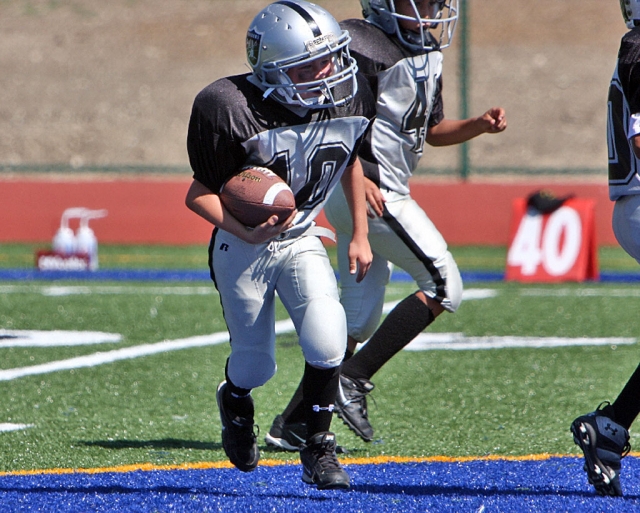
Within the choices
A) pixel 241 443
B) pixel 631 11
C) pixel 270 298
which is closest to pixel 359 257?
pixel 270 298

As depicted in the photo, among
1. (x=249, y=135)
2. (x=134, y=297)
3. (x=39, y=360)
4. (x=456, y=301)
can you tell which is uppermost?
(x=249, y=135)

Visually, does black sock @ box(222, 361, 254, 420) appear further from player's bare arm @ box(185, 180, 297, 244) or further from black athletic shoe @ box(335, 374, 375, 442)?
black athletic shoe @ box(335, 374, 375, 442)

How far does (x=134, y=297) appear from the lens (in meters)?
8.22

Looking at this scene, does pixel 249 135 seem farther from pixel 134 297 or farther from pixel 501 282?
pixel 501 282

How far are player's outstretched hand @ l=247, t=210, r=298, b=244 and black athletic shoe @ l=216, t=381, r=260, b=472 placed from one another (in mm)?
652

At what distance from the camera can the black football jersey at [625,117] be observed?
3.12 meters

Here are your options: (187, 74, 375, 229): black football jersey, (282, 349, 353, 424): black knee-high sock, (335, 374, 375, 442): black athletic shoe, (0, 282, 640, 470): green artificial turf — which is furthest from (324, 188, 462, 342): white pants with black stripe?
(187, 74, 375, 229): black football jersey

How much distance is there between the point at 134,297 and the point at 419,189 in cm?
445

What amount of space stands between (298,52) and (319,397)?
113cm

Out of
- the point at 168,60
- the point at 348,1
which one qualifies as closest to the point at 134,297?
the point at 348,1

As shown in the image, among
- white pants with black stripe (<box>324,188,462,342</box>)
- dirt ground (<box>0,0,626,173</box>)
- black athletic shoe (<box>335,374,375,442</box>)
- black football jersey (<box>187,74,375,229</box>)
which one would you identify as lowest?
dirt ground (<box>0,0,626,173</box>)

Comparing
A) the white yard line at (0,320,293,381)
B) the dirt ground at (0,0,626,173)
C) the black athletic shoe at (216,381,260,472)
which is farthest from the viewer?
the dirt ground at (0,0,626,173)

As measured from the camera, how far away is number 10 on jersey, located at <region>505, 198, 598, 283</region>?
9188mm

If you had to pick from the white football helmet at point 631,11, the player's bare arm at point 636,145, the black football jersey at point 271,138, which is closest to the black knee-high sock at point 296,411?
the black football jersey at point 271,138
